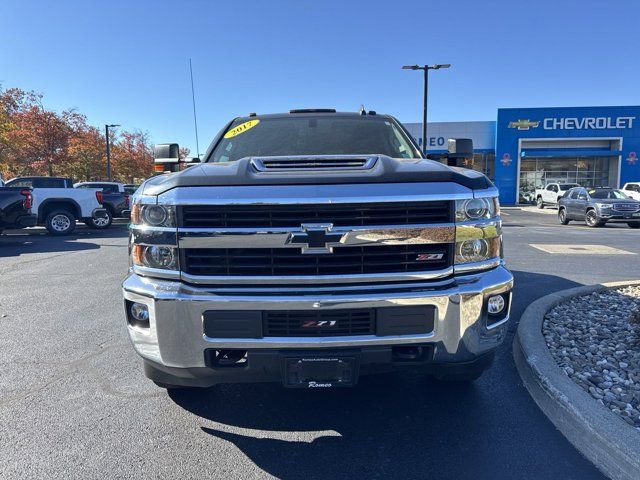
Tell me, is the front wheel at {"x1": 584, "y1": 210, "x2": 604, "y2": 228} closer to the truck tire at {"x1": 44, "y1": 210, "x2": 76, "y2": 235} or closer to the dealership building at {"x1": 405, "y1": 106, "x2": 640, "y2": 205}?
the dealership building at {"x1": 405, "y1": 106, "x2": 640, "y2": 205}

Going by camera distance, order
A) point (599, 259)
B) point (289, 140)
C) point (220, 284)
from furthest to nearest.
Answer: point (599, 259), point (289, 140), point (220, 284)

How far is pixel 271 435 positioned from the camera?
270cm

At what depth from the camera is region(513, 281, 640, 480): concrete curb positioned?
2.27 meters

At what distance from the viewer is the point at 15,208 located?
38.8 ft

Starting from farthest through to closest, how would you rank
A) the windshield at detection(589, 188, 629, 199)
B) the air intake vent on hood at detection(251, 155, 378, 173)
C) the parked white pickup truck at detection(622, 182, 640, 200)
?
the parked white pickup truck at detection(622, 182, 640, 200), the windshield at detection(589, 188, 629, 199), the air intake vent on hood at detection(251, 155, 378, 173)

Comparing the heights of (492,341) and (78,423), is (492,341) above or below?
above

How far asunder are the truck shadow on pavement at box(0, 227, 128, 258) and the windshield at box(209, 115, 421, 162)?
8714 millimetres

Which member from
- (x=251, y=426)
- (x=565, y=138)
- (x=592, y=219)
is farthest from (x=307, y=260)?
(x=565, y=138)

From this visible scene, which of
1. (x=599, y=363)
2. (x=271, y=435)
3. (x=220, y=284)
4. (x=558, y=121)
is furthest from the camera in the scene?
(x=558, y=121)

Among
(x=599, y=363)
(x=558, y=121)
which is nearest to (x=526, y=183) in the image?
(x=558, y=121)

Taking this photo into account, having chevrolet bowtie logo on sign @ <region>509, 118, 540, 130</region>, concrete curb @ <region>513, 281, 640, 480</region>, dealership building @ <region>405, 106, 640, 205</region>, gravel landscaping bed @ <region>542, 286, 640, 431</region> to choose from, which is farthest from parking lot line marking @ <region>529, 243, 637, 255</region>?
chevrolet bowtie logo on sign @ <region>509, 118, 540, 130</region>

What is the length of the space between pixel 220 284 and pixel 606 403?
2500mm

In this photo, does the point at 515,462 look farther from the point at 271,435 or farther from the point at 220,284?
the point at 220,284

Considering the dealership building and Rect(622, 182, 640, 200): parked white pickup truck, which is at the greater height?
the dealership building
